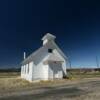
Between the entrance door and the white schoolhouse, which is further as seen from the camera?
the entrance door

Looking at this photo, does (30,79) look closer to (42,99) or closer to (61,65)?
(61,65)

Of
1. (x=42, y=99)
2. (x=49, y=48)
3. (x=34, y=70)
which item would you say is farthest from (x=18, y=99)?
(x=49, y=48)

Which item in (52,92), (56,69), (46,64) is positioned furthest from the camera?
(56,69)

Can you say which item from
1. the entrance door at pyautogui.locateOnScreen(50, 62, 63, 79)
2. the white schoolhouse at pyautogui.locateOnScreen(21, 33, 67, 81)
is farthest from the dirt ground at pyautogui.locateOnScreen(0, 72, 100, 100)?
the entrance door at pyautogui.locateOnScreen(50, 62, 63, 79)

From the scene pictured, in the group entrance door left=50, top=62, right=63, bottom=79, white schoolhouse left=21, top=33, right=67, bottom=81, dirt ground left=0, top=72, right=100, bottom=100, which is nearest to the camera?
dirt ground left=0, top=72, right=100, bottom=100

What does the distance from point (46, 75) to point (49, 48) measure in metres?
4.38

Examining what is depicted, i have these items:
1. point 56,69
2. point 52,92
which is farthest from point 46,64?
point 52,92

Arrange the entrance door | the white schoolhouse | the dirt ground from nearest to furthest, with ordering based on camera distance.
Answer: the dirt ground, the white schoolhouse, the entrance door

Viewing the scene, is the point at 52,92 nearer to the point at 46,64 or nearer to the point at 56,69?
the point at 46,64

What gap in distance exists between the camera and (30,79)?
103 ft

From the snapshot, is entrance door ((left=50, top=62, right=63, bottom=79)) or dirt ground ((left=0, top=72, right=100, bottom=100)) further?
entrance door ((left=50, top=62, right=63, bottom=79))

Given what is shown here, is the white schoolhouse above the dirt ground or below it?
above

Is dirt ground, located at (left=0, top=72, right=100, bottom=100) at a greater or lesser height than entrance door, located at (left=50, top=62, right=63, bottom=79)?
lesser

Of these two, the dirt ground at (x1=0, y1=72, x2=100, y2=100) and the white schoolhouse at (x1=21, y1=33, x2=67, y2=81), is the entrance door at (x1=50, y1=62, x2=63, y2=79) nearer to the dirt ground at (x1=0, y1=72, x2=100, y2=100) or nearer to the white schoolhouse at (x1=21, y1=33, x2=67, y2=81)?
the white schoolhouse at (x1=21, y1=33, x2=67, y2=81)
